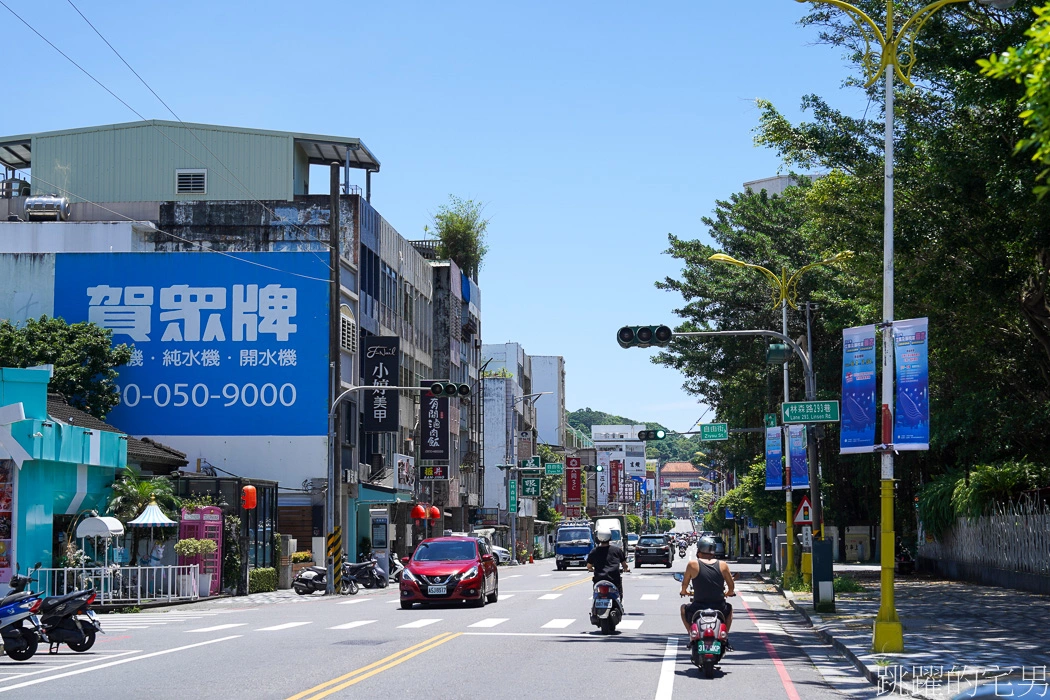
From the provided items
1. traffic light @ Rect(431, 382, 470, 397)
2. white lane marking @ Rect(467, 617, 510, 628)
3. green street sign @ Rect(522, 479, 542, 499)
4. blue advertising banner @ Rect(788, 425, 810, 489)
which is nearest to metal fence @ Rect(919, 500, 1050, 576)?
blue advertising banner @ Rect(788, 425, 810, 489)

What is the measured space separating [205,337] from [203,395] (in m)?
2.22

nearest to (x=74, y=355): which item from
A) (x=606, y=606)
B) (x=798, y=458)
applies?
(x=798, y=458)

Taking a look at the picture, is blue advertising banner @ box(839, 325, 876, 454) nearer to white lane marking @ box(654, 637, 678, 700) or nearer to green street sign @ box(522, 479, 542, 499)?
white lane marking @ box(654, 637, 678, 700)

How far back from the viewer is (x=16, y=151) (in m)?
55.9

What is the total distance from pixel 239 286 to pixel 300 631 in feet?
90.6

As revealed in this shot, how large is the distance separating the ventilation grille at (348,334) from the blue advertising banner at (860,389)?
1313 inches

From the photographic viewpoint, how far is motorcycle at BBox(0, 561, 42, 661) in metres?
17.2

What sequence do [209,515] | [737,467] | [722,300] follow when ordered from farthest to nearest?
[737,467], [722,300], [209,515]

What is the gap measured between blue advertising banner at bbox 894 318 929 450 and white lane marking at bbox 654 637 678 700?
4.41 meters

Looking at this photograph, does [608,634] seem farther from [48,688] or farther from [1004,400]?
[1004,400]

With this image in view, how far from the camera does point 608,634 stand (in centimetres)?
2067

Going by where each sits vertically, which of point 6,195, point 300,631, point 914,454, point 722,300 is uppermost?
point 6,195

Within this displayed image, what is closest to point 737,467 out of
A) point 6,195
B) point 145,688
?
point 6,195

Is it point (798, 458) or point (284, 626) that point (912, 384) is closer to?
point (284, 626)
